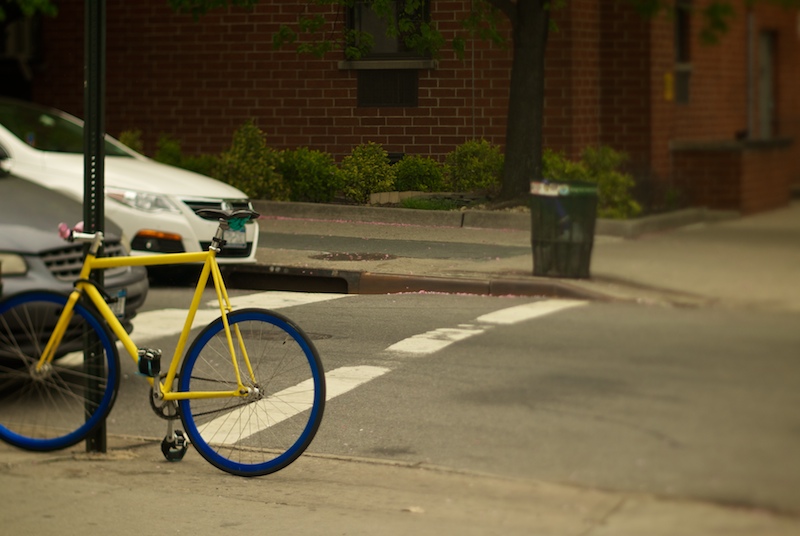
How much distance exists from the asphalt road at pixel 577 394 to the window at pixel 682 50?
1.19 ft

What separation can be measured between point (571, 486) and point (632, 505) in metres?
0.23

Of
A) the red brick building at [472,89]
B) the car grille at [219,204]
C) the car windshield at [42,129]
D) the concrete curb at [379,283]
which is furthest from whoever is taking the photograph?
the car windshield at [42,129]

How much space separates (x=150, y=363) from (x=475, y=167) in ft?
4.40

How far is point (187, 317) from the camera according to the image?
344 cm

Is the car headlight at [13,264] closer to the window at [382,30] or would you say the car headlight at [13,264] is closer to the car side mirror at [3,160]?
the car side mirror at [3,160]

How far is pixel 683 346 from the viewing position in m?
2.21

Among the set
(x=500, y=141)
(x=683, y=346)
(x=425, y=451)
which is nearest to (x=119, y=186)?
(x=425, y=451)

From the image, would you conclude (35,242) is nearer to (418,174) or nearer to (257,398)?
(257,398)

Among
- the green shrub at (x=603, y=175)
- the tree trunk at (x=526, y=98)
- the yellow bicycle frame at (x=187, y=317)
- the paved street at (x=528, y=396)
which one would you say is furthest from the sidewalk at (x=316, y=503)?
the tree trunk at (x=526, y=98)

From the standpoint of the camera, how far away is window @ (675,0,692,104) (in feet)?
7.00

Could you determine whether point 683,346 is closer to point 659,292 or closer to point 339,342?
point 659,292

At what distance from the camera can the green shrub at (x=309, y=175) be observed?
287cm

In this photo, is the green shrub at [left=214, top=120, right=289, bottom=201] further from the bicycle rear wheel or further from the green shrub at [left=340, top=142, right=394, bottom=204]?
the bicycle rear wheel

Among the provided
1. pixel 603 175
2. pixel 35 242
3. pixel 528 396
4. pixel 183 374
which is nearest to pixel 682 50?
pixel 603 175
